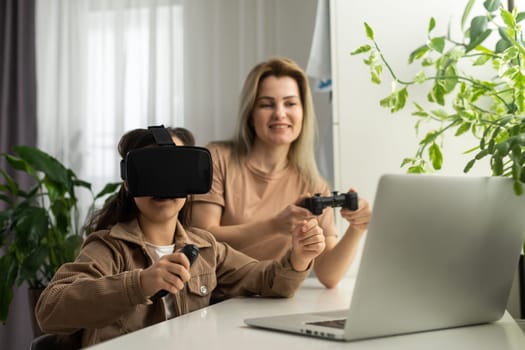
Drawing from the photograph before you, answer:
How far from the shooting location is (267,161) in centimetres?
182

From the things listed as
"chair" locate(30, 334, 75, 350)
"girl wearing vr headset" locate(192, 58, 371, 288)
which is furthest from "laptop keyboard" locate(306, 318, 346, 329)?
"girl wearing vr headset" locate(192, 58, 371, 288)

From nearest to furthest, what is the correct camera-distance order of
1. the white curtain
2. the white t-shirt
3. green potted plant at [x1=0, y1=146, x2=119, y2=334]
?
the white t-shirt < green potted plant at [x1=0, y1=146, x2=119, y2=334] < the white curtain

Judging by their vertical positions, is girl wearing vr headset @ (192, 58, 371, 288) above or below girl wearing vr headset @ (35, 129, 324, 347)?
above

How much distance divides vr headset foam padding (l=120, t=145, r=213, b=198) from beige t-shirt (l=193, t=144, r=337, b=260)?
0.72m

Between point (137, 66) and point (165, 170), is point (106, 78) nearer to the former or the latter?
point (137, 66)

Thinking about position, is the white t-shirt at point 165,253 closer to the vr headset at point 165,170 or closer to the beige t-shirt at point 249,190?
the vr headset at point 165,170

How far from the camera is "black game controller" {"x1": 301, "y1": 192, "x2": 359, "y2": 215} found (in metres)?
1.00

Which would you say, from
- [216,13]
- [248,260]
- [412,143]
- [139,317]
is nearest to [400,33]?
[412,143]

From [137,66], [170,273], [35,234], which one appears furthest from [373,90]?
[137,66]

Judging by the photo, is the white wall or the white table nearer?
the white table

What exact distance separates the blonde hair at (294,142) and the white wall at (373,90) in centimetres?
7

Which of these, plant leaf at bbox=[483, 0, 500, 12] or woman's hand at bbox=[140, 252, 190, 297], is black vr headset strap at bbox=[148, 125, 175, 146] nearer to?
woman's hand at bbox=[140, 252, 190, 297]

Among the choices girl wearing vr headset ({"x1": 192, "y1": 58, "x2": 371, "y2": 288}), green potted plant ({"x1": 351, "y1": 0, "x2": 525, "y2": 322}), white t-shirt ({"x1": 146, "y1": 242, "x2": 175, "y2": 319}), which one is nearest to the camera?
green potted plant ({"x1": 351, "y1": 0, "x2": 525, "y2": 322})

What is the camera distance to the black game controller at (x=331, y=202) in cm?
100
